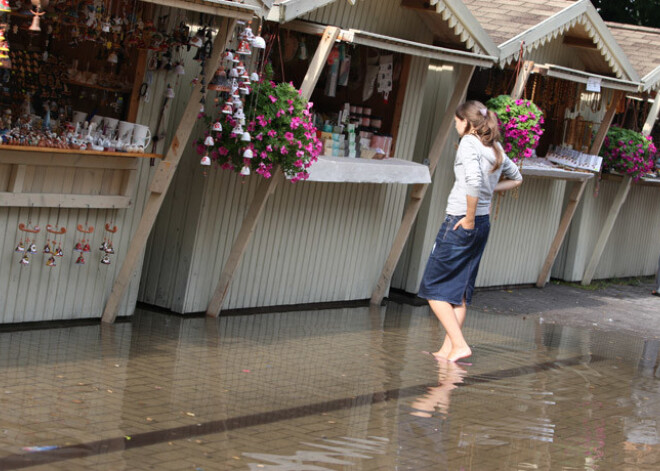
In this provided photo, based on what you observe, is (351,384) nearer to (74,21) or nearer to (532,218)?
(74,21)

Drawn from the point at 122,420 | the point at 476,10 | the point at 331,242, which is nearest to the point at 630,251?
the point at 476,10

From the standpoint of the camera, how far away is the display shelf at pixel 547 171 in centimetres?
1223

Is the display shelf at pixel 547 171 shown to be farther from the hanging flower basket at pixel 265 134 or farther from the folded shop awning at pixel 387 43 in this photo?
the hanging flower basket at pixel 265 134

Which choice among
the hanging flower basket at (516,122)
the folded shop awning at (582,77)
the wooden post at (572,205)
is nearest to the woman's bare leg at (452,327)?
the hanging flower basket at (516,122)

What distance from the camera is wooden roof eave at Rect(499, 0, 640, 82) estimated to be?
10922 millimetres

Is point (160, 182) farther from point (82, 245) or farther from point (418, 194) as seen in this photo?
point (418, 194)

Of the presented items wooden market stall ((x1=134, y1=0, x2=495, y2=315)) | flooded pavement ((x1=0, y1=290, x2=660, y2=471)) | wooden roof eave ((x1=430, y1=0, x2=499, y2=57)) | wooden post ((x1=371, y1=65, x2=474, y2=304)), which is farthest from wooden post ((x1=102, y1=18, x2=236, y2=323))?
wooden post ((x1=371, y1=65, x2=474, y2=304))

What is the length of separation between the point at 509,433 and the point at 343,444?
1.21 m

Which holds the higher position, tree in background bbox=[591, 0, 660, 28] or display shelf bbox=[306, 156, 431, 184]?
tree in background bbox=[591, 0, 660, 28]

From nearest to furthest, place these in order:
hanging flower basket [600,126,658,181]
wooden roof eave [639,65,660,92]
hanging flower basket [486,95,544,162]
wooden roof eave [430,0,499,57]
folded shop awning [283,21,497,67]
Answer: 1. folded shop awning [283,21,497,67]
2. wooden roof eave [430,0,499,57]
3. hanging flower basket [486,95,544,162]
4. wooden roof eave [639,65,660,92]
5. hanging flower basket [600,126,658,181]

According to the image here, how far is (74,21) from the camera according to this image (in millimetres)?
7293

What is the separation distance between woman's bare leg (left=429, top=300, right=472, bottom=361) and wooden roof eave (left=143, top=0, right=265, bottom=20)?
8.80ft

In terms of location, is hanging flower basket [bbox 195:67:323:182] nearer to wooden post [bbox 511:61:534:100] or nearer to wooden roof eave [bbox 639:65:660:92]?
wooden post [bbox 511:61:534:100]

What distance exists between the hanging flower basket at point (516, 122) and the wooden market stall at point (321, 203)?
2.39 ft
